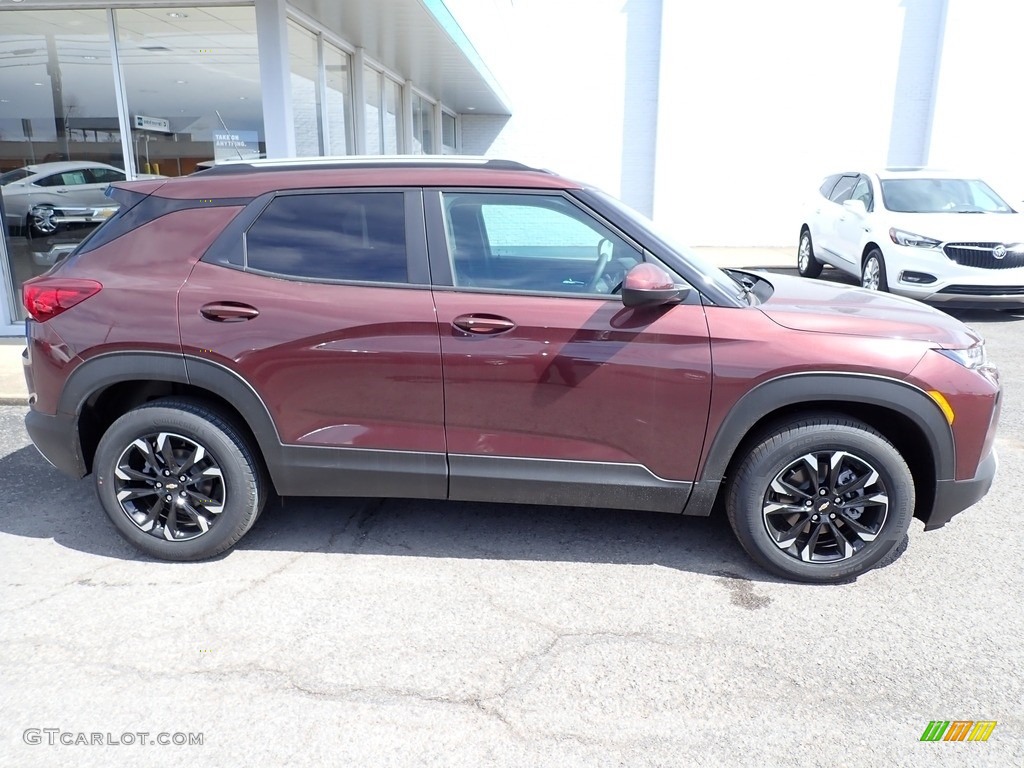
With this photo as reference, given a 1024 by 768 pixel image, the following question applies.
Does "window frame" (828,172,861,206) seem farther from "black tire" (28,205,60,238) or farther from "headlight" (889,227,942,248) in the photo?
"black tire" (28,205,60,238)

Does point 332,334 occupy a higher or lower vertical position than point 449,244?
lower

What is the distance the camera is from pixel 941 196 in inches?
416

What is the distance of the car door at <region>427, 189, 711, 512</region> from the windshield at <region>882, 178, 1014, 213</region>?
27.8ft

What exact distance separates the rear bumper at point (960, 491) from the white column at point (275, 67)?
19.2 ft

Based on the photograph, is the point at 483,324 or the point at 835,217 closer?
the point at 483,324

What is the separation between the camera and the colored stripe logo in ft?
8.21

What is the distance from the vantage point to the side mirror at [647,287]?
10.2 feet

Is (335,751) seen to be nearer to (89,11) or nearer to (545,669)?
(545,669)

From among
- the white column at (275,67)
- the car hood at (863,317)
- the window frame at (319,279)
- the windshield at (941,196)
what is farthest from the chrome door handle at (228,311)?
the windshield at (941,196)

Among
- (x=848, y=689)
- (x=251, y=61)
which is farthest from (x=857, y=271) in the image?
(x=848, y=689)

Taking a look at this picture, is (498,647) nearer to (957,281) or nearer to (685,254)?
(685,254)

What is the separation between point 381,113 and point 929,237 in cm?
773

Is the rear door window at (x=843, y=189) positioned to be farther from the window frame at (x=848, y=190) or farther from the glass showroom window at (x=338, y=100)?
the glass showroom window at (x=338, y=100)

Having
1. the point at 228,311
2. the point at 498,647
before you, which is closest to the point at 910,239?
the point at 498,647
